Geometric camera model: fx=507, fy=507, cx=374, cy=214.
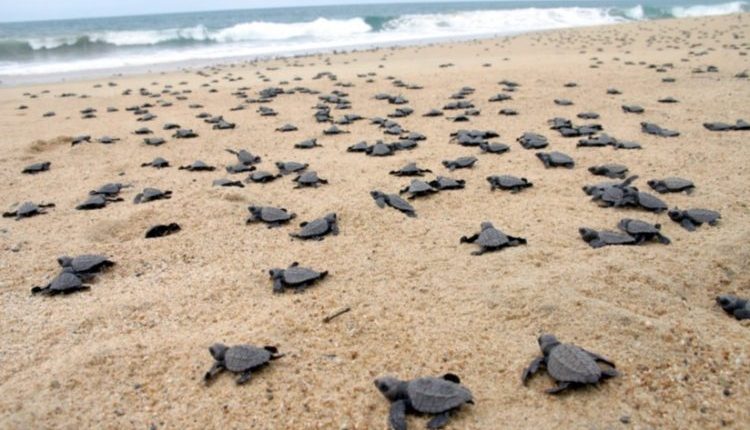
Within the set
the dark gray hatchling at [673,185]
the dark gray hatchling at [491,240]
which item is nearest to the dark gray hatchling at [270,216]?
the dark gray hatchling at [491,240]

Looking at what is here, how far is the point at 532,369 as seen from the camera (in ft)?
10.4

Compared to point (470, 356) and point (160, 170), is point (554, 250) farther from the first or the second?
point (160, 170)

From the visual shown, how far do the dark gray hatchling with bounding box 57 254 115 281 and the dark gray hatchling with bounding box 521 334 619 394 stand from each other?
12.9ft

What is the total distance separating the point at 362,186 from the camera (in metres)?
6.87

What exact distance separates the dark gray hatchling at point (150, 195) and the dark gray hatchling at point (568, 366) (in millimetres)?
5286

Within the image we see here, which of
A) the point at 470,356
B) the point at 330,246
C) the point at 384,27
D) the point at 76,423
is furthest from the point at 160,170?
the point at 384,27

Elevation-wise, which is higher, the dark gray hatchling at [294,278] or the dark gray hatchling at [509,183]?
the dark gray hatchling at [509,183]

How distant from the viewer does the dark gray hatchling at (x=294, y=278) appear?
14.1ft

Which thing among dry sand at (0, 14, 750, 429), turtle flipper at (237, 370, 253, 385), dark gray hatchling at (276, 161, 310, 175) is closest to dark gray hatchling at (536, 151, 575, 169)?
dry sand at (0, 14, 750, 429)

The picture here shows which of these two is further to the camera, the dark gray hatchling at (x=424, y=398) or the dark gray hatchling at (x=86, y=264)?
the dark gray hatchling at (x=86, y=264)

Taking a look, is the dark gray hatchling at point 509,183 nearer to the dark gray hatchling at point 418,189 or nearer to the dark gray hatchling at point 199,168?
the dark gray hatchling at point 418,189

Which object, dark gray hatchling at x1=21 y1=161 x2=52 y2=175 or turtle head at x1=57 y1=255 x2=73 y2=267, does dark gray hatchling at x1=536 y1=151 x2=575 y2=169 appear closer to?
turtle head at x1=57 y1=255 x2=73 y2=267

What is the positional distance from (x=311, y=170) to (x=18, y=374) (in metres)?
4.83

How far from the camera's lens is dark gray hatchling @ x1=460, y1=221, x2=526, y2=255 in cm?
478
